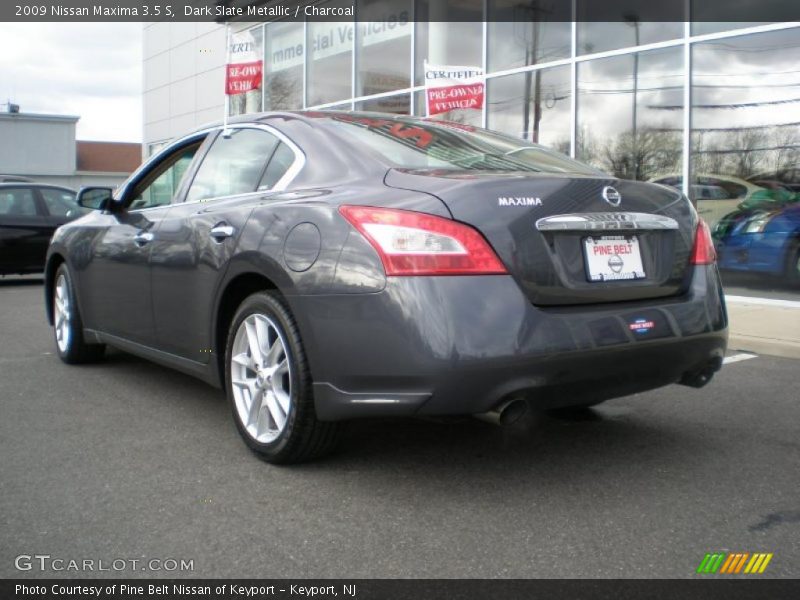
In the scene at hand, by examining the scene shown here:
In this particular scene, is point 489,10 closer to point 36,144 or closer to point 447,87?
point 447,87

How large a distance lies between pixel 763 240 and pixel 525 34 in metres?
4.82

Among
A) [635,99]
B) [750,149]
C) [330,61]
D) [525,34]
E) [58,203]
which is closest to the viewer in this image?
[750,149]

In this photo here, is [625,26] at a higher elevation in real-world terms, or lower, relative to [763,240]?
higher

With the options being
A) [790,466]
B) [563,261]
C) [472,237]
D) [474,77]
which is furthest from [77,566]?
[474,77]

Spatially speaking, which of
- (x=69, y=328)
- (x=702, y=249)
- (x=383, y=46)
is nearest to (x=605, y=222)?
(x=702, y=249)

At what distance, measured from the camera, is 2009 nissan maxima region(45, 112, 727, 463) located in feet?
9.75

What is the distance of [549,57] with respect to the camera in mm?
12242

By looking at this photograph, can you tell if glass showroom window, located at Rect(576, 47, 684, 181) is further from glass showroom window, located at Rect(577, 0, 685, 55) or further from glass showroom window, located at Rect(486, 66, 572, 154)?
glass showroom window, located at Rect(486, 66, 572, 154)

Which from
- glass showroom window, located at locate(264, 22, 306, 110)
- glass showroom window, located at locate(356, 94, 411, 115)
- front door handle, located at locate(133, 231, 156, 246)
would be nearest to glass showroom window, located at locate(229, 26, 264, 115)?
glass showroom window, located at locate(264, 22, 306, 110)

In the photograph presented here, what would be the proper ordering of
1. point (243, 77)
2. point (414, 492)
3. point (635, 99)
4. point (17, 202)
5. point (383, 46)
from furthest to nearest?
point (243, 77), point (383, 46), point (17, 202), point (635, 99), point (414, 492)

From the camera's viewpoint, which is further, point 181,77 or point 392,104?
point 181,77

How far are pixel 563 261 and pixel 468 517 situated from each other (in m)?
0.96

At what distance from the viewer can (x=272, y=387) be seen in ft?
11.5

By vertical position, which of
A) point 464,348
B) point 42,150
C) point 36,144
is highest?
point 36,144
